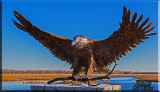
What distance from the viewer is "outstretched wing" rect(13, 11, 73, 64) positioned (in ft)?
24.6

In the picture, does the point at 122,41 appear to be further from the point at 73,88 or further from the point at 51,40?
the point at 51,40

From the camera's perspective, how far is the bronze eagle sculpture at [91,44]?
6605 mm

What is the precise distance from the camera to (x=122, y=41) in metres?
7.09

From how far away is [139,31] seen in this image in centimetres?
672

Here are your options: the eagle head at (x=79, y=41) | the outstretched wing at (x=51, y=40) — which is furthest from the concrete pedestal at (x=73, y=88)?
the outstretched wing at (x=51, y=40)

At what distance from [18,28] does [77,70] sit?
9.21 feet

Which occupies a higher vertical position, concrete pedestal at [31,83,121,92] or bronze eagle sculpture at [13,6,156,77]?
bronze eagle sculpture at [13,6,156,77]

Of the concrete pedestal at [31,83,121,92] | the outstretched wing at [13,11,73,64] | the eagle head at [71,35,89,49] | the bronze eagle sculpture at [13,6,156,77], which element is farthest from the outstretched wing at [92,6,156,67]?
the concrete pedestal at [31,83,121,92]

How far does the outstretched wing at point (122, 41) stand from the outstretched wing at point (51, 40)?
1.10m

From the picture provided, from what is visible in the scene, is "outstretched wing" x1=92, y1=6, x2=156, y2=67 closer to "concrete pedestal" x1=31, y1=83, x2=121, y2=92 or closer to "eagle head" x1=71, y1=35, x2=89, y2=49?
"eagle head" x1=71, y1=35, x2=89, y2=49

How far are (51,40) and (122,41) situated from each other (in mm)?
2684

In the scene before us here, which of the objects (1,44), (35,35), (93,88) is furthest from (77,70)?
(1,44)

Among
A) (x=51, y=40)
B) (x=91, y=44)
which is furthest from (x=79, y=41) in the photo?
(x=51, y=40)

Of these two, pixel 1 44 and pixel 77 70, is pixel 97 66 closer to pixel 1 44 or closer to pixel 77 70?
pixel 77 70
